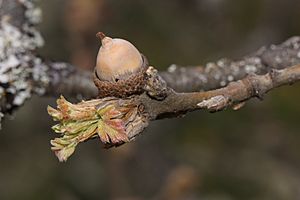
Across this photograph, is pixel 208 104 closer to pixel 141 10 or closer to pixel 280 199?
pixel 280 199

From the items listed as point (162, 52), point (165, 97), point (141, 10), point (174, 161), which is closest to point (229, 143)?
point (174, 161)

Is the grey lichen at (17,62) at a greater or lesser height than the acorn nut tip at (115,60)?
greater

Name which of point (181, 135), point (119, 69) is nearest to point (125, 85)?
point (119, 69)

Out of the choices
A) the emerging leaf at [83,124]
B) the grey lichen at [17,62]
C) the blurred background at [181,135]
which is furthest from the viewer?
the blurred background at [181,135]

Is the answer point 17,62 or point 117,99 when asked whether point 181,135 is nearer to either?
point 17,62

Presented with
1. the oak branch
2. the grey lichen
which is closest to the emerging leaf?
the oak branch

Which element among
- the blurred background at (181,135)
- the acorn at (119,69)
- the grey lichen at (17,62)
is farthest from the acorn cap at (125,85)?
the blurred background at (181,135)

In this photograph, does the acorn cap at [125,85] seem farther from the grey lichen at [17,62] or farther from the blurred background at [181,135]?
the blurred background at [181,135]
